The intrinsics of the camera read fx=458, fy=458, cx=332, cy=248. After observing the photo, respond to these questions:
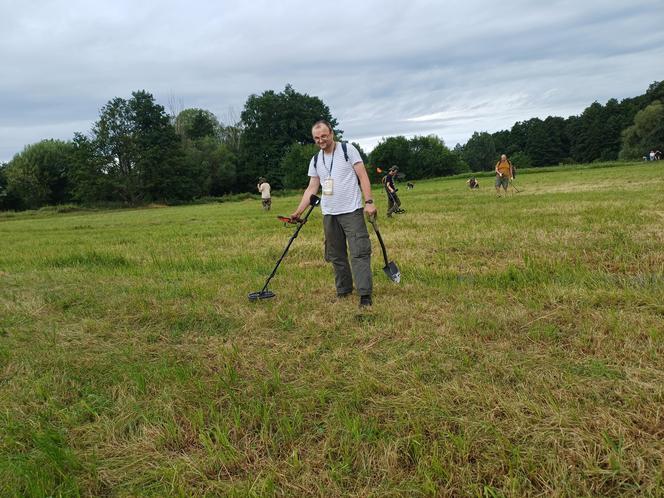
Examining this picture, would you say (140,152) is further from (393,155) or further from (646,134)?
(646,134)

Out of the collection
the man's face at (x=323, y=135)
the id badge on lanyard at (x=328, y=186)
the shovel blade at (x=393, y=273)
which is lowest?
the shovel blade at (x=393, y=273)

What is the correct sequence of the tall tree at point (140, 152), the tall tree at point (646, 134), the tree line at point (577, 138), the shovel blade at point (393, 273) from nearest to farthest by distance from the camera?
the shovel blade at point (393, 273) → the tall tree at point (140, 152) → the tall tree at point (646, 134) → the tree line at point (577, 138)

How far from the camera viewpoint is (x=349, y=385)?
10.7 feet

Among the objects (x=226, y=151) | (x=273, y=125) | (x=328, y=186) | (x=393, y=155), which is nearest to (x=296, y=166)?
(x=226, y=151)

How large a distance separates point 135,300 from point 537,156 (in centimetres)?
11681

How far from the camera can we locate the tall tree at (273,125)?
72.9 m

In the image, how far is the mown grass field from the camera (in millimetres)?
2385

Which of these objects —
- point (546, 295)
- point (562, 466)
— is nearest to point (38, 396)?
point (562, 466)

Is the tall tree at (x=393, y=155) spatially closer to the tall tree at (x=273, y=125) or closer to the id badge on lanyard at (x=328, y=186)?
the tall tree at (x=273, y=125)

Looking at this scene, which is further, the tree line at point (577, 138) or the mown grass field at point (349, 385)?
the tree line at point (577, 138)


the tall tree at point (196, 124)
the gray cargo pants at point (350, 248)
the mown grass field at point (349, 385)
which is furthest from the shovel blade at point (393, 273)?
the tall tree at point (196, 124)

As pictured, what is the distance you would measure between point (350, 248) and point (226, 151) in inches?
2629

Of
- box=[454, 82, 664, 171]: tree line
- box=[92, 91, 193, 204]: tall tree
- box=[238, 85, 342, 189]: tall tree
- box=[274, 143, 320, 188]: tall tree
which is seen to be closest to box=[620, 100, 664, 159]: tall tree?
box=[454, 82, 664, 171]: tree line

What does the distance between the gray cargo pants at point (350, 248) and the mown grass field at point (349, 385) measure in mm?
265
